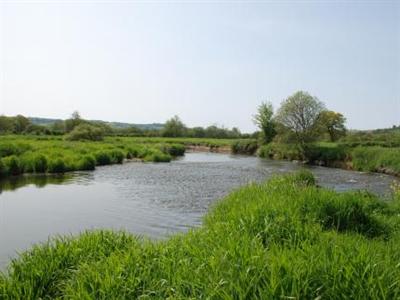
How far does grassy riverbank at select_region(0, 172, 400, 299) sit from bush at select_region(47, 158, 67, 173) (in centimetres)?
2327

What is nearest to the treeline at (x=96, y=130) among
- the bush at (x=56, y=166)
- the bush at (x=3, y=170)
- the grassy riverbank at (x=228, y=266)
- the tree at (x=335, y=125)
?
the tree at (x=335, y=125)

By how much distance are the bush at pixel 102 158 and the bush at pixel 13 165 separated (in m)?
9.86

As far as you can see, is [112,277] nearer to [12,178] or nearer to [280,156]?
[12,178]

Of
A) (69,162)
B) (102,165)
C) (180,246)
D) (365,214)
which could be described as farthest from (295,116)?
(180,246)

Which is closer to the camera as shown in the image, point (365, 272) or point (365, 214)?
point (365, 272)

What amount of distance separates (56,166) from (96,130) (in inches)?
1352

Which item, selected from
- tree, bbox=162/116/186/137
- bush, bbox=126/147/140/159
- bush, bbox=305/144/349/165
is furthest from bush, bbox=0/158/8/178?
tree, bbox=162/116/186/137

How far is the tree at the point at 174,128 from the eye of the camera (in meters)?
110

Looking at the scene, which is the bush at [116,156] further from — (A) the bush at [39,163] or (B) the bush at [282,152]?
(B) the bush at [282,152]

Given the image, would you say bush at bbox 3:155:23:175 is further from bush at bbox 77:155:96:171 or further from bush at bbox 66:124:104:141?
bush at bbox 66:124:104:141

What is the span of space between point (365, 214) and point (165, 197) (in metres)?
12.0

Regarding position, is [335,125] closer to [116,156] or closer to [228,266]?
[116,156]

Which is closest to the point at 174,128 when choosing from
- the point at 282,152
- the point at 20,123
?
the point at 20,123

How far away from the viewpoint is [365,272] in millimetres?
4559
